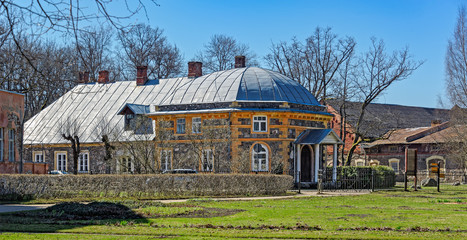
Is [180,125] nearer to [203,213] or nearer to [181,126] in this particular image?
[181,126]

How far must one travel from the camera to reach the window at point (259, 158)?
124 feet

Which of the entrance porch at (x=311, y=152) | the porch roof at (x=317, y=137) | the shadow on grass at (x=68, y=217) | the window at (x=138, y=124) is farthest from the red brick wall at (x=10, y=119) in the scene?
the porch roof at (x=317, y=137)

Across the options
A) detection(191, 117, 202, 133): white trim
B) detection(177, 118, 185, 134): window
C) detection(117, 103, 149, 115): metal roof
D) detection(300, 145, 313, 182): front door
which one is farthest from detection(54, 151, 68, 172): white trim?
detection(300, 145, 313, 182): front door

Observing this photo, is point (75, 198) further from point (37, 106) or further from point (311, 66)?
point (37, 106)

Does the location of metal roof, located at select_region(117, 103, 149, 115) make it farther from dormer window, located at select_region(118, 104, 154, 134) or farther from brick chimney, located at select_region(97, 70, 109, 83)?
brick chimney, located at select_region(97, 70, 109, 83)

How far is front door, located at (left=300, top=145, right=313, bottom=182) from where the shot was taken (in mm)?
39438

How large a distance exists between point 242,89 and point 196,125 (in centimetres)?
353

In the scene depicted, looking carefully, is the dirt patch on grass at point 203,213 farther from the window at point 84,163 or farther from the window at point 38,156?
the window at point 38,156

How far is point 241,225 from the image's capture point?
1511 centimetres

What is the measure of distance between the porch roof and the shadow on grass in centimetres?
2056

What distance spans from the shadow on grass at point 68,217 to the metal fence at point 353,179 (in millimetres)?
19918

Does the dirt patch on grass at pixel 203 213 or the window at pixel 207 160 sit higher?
the window at pixel 207 160

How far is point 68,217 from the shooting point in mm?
16875

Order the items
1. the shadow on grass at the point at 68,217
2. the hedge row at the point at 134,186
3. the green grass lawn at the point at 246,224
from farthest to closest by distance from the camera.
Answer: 1. the hedge row at the point at 134,186
2. the shadow on grass at the point at 68,217
3. the green grass lawn at the point at 246,224
